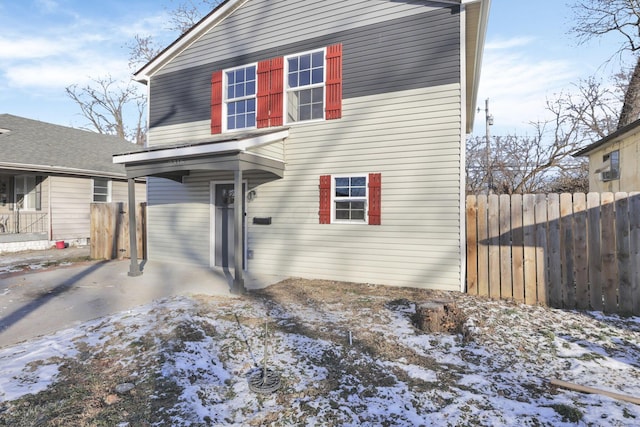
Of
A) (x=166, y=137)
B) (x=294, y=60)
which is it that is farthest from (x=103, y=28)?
(x=294, y=60)

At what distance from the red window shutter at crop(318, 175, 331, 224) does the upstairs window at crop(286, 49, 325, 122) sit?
1409 millimetres

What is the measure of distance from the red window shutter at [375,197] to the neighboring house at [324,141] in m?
0.02

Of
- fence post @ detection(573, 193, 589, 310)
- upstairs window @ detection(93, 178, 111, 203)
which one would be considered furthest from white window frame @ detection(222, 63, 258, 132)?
upstairs window @ detection(93, 178, 111, 203)

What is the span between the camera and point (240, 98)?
8008 millimetres

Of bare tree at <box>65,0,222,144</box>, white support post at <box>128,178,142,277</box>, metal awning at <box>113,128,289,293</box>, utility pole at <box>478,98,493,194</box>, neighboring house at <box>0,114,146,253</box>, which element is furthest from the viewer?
bare tree at <box>65,0,222,144</box>

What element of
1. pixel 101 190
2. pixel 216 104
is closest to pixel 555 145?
pixel 216 104

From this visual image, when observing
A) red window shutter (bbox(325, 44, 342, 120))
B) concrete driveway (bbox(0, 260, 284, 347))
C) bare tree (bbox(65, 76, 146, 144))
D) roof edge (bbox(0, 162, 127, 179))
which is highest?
bare tree (bbox(65, 76, 146, 144))

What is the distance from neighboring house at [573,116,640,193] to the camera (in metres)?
8.43

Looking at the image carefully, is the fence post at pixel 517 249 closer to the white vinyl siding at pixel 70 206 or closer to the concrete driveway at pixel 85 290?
the concrete driveway at pixel 85 290

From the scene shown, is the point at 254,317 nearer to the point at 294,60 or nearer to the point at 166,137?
the point at 294,60

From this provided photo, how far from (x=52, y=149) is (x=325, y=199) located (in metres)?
12.4

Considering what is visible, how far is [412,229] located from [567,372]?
3.44 m

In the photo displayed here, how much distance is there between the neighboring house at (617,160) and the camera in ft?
27.7

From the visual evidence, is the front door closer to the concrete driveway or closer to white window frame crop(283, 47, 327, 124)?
the concrete driveway
